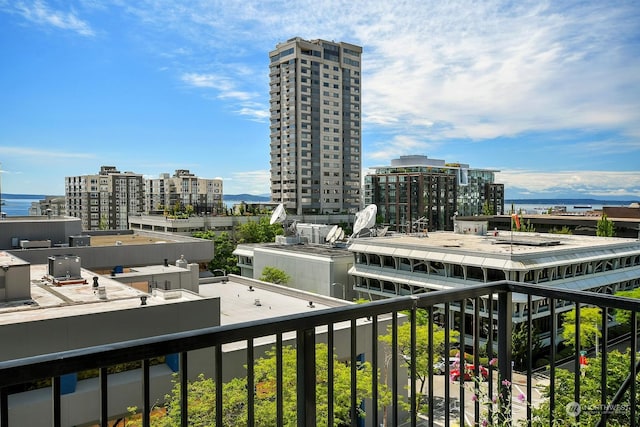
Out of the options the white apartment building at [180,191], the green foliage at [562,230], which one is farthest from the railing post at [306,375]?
the white apartment building at [180,191]

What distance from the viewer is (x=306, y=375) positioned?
77.5 inches

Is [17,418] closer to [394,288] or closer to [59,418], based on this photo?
[59,418]

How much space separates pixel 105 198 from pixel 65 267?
70045mm

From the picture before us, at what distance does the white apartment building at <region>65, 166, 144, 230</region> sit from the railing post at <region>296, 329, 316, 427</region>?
83567 millimetres

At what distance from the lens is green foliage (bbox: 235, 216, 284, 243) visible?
2175 inches

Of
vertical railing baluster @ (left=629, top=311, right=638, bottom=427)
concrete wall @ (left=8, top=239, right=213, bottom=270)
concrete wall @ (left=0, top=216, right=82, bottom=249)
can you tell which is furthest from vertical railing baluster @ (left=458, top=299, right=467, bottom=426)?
concrete wall @ (left=0, top=216, right=82, bottom=249)

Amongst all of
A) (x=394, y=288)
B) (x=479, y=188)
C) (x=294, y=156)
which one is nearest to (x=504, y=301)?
(x=394, y=288)

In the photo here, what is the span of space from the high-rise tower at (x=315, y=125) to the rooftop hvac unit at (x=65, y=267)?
49244 millimetres

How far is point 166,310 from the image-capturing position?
1258 cm

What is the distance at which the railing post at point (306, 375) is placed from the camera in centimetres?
194

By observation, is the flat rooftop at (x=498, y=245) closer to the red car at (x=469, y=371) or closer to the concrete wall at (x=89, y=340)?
the concrete wall at (x=89, y=340)

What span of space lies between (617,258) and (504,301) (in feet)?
96.9

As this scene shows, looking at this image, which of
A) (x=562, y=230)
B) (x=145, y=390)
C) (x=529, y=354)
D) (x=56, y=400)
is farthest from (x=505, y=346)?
(x=562, y=230)

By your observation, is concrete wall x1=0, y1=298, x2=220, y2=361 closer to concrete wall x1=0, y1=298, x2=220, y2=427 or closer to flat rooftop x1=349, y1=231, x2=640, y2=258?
concrete wall x1=0, y1=298, x2=220, y2=427
